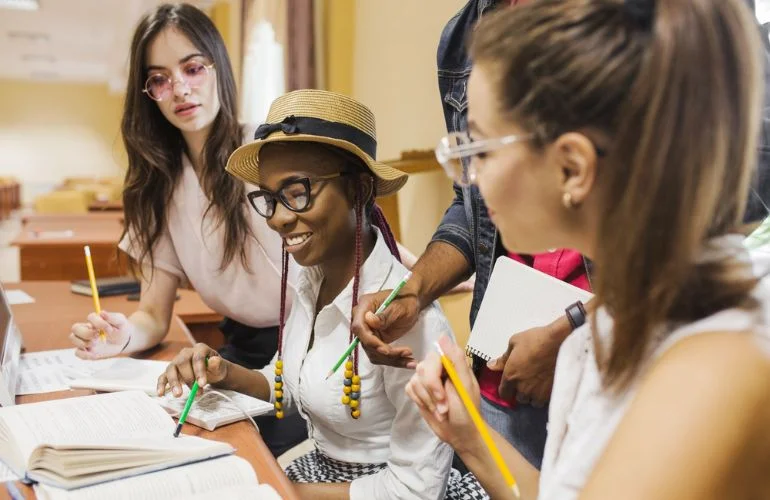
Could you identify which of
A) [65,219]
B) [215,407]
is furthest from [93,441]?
[65,219]

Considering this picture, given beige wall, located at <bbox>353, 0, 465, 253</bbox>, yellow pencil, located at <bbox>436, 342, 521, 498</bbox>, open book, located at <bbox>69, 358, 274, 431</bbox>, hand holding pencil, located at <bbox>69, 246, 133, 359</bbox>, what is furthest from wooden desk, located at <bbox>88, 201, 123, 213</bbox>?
yellow pencil, located at <bbox>436, 342, 521, 498</bbox>

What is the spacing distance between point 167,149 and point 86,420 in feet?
3.04

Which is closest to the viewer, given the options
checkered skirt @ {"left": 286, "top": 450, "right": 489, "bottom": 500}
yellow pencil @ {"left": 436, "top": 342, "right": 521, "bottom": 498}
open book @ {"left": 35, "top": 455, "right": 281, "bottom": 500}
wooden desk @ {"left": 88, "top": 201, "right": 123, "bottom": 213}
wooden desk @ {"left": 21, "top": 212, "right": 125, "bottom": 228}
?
yellow pencil @ {"left": 436, "top": 342, "right": 521, "bottom": 498}

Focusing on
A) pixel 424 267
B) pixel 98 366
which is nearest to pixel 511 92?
pixel 424 267

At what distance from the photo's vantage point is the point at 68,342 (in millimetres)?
1975

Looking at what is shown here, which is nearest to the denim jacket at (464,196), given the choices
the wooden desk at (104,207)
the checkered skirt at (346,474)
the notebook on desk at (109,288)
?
the checkered skirt at (346,474)

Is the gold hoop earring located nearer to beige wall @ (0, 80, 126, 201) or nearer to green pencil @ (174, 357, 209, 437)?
green pencil @ (174, 357, 209, 437)

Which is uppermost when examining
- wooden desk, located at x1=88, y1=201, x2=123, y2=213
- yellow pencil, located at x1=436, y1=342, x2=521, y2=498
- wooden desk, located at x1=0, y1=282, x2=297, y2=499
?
yellow pencil, located at x1=436, y1=342, x2=521, y2=498

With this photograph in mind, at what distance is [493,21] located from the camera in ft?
2.58

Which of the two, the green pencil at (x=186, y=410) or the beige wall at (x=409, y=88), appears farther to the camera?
the beige wall at (x=409, y=88)

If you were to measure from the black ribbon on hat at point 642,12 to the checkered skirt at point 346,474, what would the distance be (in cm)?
98

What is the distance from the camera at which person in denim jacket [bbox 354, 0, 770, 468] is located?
1.12 metres

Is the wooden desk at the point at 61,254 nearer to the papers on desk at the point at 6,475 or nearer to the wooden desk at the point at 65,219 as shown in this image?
the wooden desk at the point at 65,219

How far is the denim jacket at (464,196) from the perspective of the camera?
145cm
